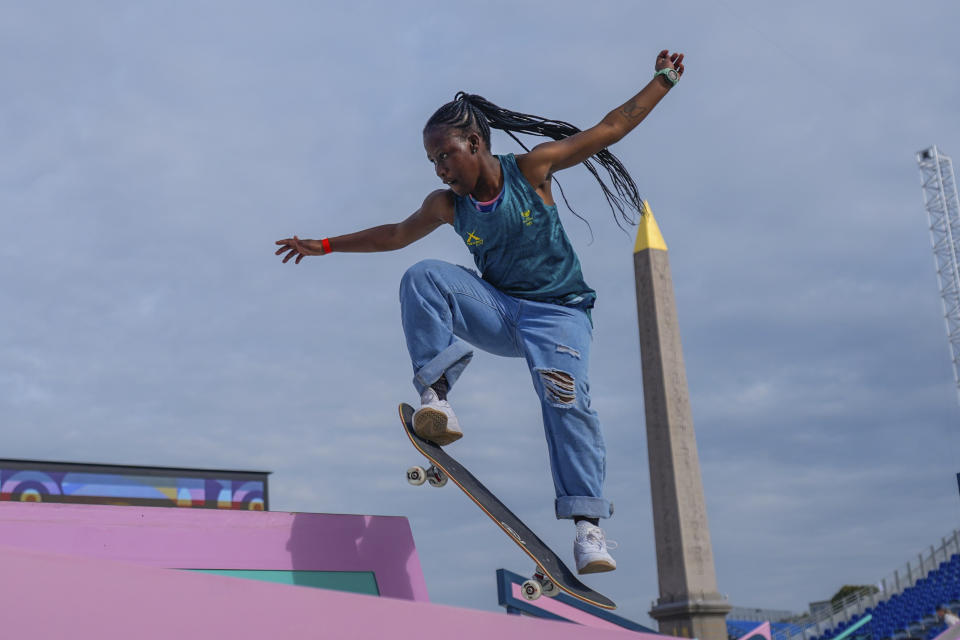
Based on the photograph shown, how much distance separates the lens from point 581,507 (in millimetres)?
2934

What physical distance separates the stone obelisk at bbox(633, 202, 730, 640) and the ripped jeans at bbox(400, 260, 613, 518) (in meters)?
9.06

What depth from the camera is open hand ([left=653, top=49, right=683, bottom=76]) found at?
314cm

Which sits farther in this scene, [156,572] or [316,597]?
[316,597]

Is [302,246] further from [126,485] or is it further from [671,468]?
[126,485]

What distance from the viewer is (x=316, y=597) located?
5.19 feet

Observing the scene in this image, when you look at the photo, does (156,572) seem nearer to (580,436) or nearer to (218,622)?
(218,622)

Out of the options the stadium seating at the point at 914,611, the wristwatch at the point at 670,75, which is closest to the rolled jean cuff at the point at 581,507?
the wristwatch at the point at 670,75

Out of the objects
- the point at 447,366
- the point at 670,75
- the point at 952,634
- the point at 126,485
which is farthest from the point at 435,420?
the point at 126,485

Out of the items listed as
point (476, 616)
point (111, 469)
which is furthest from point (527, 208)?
point (111, 469)

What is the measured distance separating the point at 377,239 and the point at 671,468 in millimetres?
9065

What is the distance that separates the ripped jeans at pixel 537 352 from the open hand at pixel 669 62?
881mm

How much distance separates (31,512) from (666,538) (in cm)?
1005

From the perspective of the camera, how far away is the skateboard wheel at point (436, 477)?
120 inches

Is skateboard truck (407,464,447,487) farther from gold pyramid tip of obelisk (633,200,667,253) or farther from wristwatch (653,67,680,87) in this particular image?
gold pyramid tip of obelisk (633,200,667,253)
